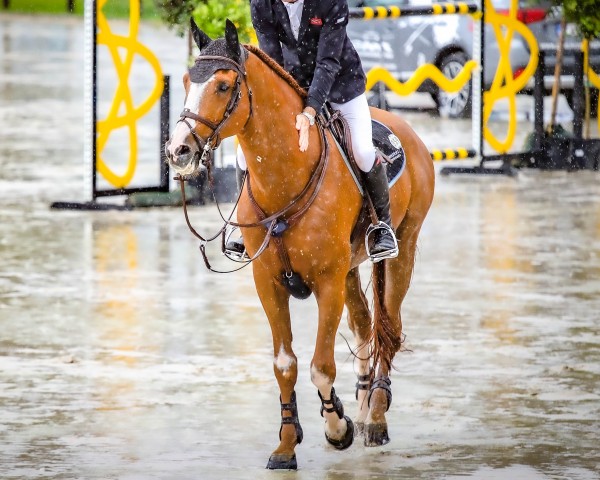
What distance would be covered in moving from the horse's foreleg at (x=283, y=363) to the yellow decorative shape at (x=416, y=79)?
27.3 feet

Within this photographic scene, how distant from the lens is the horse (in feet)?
22.7

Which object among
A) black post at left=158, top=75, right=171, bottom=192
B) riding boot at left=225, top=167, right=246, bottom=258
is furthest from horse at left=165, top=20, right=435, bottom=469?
black post at left=158, top=75, right=171, bottom=192

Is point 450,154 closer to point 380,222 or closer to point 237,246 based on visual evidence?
point 380,222

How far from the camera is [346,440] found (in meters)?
7.74

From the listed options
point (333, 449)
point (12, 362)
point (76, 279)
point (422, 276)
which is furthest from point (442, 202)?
point (333, 449)

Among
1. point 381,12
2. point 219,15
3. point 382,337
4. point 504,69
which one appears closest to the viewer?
point 382,337

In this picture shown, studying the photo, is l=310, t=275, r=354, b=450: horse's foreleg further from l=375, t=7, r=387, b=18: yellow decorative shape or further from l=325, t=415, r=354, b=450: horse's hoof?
l=375, t=7, r=387, b=18: yellow decorative shape

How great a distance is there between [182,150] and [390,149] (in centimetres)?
194

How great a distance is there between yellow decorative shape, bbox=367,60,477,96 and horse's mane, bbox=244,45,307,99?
8.26 meters

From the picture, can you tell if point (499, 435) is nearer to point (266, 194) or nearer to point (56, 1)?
point (266, 194)

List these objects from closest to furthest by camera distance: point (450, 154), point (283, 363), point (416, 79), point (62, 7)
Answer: point (283, 363), point (450, 154), point (416, 79), point (62, 7)

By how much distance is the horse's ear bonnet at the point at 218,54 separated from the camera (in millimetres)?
6914

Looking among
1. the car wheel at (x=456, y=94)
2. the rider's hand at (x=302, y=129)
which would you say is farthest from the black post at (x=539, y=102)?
the rider's hand at (x=302, y=129)

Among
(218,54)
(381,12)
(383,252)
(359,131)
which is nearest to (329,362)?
(383,252)
